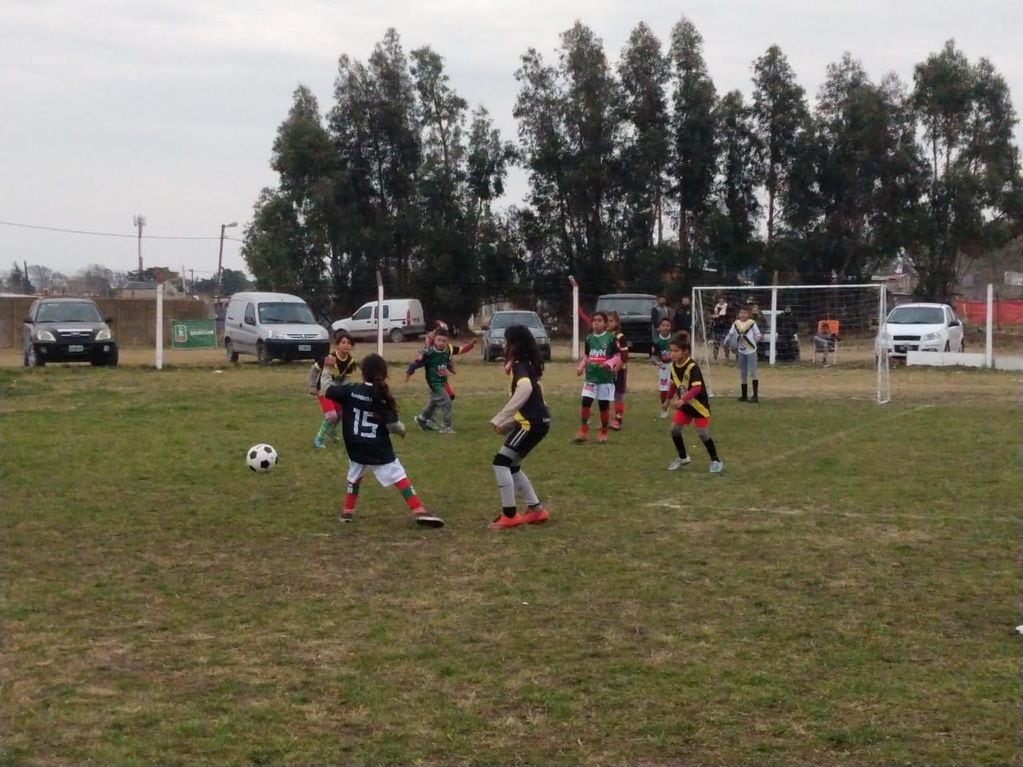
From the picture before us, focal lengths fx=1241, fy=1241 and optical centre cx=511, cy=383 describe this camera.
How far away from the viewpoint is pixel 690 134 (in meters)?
46.4

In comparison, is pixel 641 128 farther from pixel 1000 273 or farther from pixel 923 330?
pixel 1000 273

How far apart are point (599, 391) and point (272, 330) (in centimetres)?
1740

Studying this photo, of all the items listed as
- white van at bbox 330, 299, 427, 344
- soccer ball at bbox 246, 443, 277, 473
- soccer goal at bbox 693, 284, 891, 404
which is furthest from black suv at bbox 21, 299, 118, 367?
soccer ball at bbox 246, 443, 277, 473

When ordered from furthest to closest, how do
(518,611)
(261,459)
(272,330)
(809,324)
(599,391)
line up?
(809,324) → (272,330) → (599,391) → (261,459) → (518,611)

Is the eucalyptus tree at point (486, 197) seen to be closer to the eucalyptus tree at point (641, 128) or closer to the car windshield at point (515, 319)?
the eucalyptus tree at point (641, 128)

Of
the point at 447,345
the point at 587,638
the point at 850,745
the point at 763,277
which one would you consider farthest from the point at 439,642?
the point at 763,277

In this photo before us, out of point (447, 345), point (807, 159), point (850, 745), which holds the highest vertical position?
point (807, 159)

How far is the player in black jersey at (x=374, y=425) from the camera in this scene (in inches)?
384

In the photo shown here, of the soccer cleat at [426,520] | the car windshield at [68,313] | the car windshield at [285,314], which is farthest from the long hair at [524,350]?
the car windshield at [285,314]

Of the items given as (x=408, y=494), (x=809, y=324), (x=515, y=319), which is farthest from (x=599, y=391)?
(x=515, y=319)

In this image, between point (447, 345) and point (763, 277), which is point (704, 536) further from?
point (763, 277)

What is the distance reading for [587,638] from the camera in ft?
21.6

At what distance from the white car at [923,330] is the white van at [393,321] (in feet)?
56.4

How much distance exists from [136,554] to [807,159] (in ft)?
135
